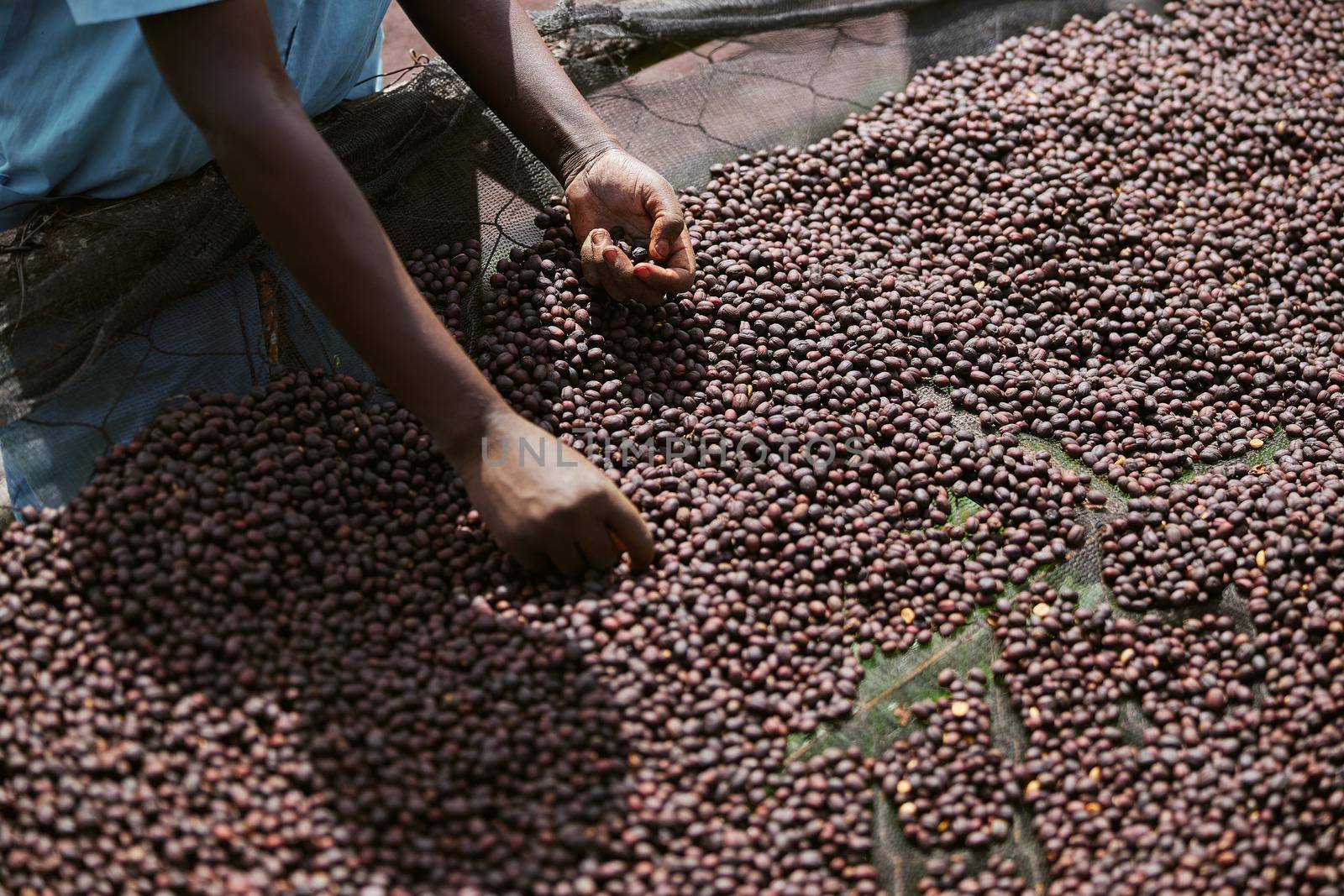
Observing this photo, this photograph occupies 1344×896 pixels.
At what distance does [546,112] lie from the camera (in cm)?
259

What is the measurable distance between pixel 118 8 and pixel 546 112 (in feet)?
3.62

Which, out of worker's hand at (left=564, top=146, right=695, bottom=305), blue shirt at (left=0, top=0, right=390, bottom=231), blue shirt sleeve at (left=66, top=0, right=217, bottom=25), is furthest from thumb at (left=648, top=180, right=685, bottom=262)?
blue shirt sleeve at (left=66, top=0, right=217, bottom=25)

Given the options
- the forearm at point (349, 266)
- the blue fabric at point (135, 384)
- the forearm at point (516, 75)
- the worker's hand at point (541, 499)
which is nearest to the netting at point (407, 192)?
the blue fabric at point (135, 384)

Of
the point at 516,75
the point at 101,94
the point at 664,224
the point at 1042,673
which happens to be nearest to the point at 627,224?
the point at 664,224

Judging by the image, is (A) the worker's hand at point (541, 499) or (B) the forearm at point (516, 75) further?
(B) the forearm at point (516, 75)

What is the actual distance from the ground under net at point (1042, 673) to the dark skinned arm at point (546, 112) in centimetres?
16

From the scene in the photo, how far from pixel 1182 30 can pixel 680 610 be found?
9.53ft

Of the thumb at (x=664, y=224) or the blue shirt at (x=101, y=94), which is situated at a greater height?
the blue shirt at (x=101, y=94)

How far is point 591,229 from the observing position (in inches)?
99.8

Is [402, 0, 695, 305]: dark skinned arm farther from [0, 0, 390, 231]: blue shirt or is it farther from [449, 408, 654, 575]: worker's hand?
[449, 408, 654, 575]: worker's hand

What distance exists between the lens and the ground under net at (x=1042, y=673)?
1748 mm

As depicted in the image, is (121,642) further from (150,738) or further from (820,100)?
(820,100)

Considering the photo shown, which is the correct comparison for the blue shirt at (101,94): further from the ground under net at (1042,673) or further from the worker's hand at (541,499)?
the worker's hand at (541,499)

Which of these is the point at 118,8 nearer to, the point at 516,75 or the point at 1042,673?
the point at 516,75
